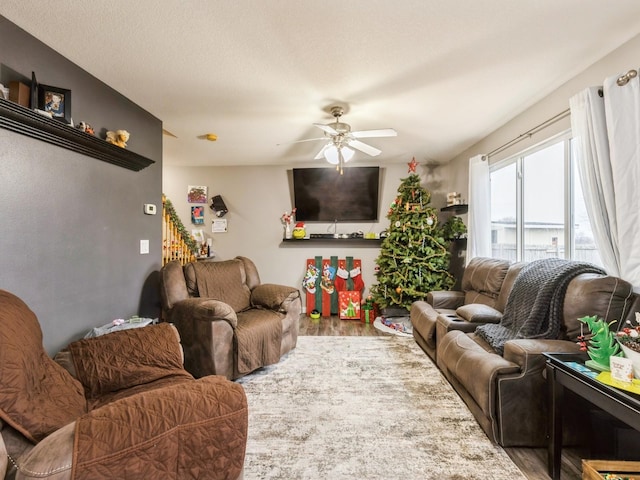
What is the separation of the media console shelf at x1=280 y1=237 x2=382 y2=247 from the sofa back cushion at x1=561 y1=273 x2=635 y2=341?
121 inches

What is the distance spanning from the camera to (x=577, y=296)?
189 centimetres

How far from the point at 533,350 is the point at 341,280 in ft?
11.0

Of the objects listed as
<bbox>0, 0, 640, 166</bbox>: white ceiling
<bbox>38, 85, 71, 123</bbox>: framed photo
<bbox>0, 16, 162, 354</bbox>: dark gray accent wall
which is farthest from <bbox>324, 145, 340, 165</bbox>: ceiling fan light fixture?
<bbox>38, 85, 71, 123</bbox>: framed photo

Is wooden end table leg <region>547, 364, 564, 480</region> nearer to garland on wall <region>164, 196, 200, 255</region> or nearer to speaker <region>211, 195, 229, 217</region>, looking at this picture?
garland on wall <region>164, 196, 200, 255</region>

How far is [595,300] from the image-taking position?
1.80 metres

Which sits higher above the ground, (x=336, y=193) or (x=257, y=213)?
(x=336, y=193)

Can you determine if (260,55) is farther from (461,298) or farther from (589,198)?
(461,298)

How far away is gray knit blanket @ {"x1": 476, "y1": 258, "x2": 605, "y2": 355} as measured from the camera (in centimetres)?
202

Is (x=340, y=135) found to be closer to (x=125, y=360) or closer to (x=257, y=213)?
(x=125, y=360)

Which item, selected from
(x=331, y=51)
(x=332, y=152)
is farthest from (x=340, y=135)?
(x=331, y=51)

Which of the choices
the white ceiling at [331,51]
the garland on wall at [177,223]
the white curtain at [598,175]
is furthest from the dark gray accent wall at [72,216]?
the white curtain at [598,175]

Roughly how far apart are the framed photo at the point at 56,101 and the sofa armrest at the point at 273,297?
2.15 m

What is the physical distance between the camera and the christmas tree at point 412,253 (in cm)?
411

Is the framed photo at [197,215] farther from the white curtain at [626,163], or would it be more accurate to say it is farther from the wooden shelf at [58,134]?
the white curtain at [626,163]
